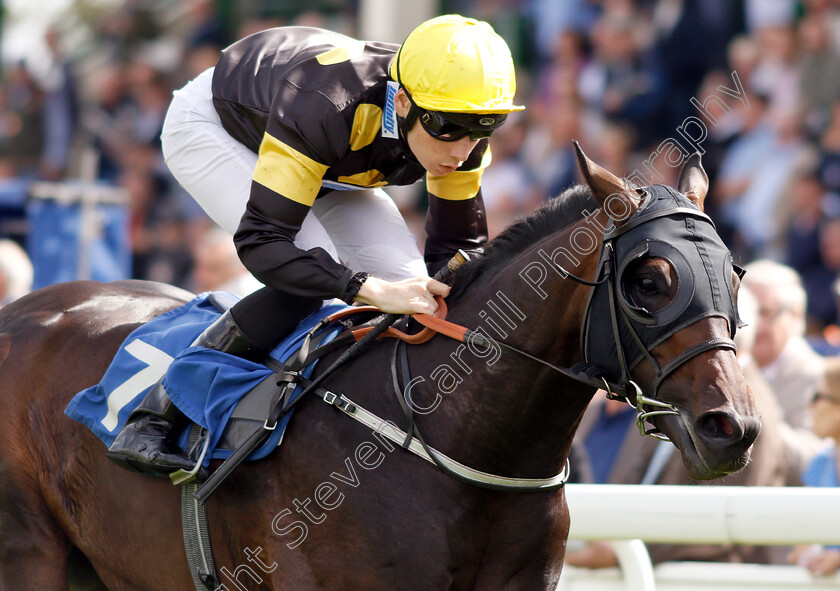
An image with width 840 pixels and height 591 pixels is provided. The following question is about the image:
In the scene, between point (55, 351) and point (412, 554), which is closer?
point (412, 554)

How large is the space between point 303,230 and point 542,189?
240 inches

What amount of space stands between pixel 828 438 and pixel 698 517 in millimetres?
1389

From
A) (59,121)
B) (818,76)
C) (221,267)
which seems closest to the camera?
(221,267)

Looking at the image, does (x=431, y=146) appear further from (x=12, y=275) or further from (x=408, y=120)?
(x=12, y=275)

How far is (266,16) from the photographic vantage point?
1354 cm

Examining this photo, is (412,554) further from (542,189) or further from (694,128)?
(542,189)

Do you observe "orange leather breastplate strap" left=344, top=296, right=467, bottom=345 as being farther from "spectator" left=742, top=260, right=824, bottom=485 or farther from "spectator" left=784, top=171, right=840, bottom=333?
"spectator" left=784, top=171, right=840, bottom=333

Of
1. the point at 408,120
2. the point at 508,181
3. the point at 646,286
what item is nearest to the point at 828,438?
the point at 646,286

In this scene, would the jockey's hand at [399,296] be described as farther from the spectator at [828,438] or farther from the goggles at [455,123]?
the spectator at [828,438]

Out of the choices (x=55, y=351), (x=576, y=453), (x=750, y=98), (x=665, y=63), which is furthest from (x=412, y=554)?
(x=665, y=63)

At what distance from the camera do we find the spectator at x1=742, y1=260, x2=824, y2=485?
5.43m

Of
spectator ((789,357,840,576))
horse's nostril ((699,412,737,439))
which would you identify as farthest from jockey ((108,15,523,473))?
spectator ((789,357,840,576))

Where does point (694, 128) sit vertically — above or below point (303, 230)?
below

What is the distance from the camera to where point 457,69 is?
2863mm
